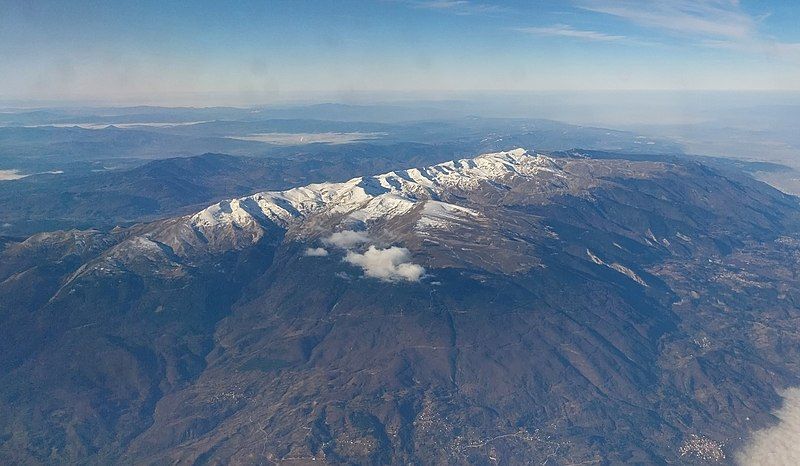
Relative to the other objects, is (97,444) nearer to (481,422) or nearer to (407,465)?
(407,465)

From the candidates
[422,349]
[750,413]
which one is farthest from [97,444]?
[750,413]

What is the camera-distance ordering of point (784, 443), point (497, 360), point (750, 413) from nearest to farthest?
point (784, 443) → point (750, 413) → point (497, 360)

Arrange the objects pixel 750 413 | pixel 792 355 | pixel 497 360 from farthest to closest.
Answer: pixel 792 355
pixel 497 360
pixel 750 413

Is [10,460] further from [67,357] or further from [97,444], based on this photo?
[67,357]

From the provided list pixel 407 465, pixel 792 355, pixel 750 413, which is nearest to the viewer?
pixel 407 465

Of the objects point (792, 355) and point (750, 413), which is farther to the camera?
point (792, 355)

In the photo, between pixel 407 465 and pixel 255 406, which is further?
pixel 255 406

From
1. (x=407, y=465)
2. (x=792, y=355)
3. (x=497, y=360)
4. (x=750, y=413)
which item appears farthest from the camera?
(x=792, y=355)

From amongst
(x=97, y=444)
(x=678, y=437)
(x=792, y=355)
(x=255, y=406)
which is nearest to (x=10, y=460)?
(x=97, y=444)
